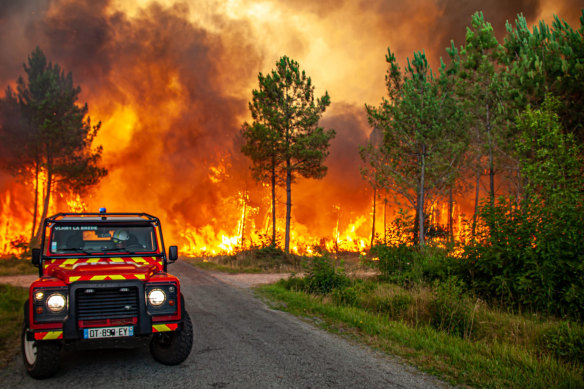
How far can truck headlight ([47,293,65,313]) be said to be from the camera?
15.4 ft

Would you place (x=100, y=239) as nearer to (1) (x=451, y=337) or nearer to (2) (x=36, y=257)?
(2) (x=36, y=257)

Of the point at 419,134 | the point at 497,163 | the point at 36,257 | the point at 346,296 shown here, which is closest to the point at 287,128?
the point at 419,134

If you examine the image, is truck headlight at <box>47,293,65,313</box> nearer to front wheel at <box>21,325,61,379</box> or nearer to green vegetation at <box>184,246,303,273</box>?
front wheel at <box>21,325,61,379</box>

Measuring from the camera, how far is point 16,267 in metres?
21.7

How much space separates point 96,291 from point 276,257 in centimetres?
2153

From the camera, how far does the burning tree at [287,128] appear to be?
28.0 m

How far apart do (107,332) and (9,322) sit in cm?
478

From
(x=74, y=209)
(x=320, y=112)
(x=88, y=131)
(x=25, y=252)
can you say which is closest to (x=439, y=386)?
(x=320, y=112)

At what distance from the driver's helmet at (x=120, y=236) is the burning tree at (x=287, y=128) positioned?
70.6ft

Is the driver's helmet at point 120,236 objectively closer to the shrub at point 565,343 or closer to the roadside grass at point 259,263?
the shrub at point 565,343

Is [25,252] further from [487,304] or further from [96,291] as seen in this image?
[487,304]

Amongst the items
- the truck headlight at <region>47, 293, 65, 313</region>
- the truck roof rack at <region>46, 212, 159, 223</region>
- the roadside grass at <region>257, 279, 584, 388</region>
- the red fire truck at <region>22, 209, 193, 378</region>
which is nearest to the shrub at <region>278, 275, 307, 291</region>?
the roadside grass at <region>257, 279, 584, 388</region>

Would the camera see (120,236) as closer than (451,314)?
Yes

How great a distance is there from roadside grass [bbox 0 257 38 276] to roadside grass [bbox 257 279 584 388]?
57.9ft
